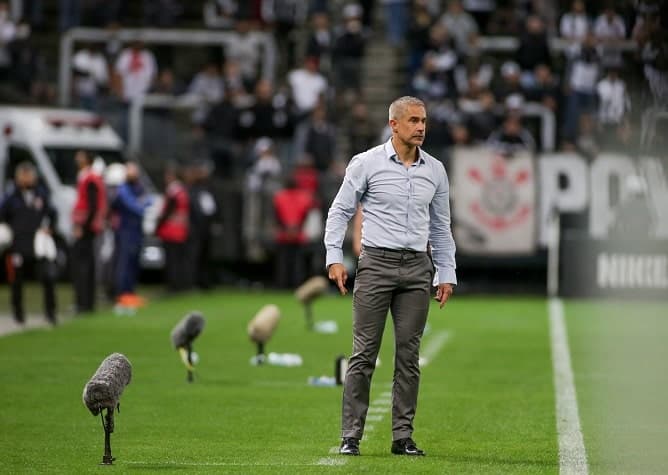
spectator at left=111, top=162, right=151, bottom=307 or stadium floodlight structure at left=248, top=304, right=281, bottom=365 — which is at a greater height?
stadium floodlight structure at left=248, top=304, right=281, bottom=365

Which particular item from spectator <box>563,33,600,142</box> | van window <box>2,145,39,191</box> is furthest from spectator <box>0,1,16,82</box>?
spectator <box>563,33,600,142</box>

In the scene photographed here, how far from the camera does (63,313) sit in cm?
2652

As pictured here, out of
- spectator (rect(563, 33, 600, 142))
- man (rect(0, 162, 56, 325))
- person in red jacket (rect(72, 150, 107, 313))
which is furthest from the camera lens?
spectator (rect(563, 33, 600, 142))

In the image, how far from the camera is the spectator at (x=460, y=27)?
3581 cm

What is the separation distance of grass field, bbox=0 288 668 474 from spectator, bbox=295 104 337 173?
323 inches

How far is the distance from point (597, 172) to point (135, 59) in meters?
9.73

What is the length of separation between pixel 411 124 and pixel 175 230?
66.5 feet

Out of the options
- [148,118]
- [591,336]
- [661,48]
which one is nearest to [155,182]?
[148,118]

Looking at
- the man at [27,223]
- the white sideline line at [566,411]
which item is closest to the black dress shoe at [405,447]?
the white sideline line at [566,411]

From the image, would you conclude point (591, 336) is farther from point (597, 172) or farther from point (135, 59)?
point (135, 59)

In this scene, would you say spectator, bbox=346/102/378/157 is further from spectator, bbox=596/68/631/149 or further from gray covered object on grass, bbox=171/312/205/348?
gray covered object on grass, bbox=171/312/205/348

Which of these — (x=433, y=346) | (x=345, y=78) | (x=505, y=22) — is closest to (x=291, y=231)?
(x=345, y=78)

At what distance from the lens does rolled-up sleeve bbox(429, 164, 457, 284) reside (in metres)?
11.5

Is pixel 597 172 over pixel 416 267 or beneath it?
beneath
